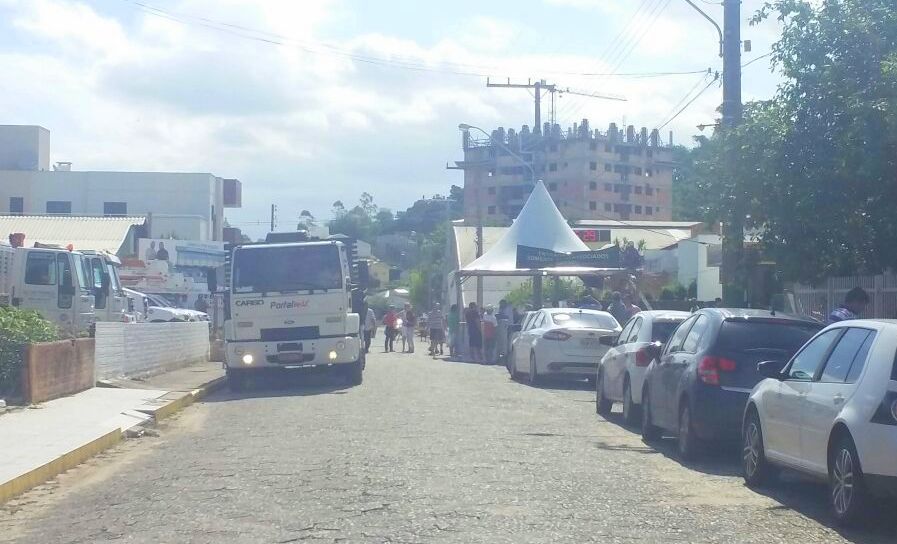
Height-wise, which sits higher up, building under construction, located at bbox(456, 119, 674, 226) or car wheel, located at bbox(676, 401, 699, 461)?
building under construction, located at bbox(456, 119, 674, 226)

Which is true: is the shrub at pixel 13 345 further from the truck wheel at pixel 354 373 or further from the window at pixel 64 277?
the window at pixel 64 277

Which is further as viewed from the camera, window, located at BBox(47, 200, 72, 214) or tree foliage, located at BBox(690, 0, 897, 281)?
window, located at BBox(47, 200, 72, 214)

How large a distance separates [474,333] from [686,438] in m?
22.7

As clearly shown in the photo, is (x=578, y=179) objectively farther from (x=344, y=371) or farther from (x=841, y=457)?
(x=841, y=457)

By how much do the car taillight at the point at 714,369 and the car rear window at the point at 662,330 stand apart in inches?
159

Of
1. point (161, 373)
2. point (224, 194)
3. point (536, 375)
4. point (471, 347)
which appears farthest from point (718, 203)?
point (224, 194)

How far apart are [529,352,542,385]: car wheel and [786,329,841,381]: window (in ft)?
41.1

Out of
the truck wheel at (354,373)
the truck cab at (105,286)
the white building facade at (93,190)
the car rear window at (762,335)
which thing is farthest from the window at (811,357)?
the white building facade at (93,190)

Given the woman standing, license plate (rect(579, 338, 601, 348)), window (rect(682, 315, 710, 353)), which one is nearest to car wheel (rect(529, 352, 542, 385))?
license plate (rect(579, 338, 601, 348))

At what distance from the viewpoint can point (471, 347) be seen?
34750 millimetres

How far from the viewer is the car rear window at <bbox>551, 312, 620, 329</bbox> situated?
72.7 ft

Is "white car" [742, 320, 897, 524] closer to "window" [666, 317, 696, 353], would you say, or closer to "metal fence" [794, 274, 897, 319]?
"window" [666, 317, 696, 353]

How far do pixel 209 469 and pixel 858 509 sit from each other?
19.3 ft

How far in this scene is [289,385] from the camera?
2322 cm
